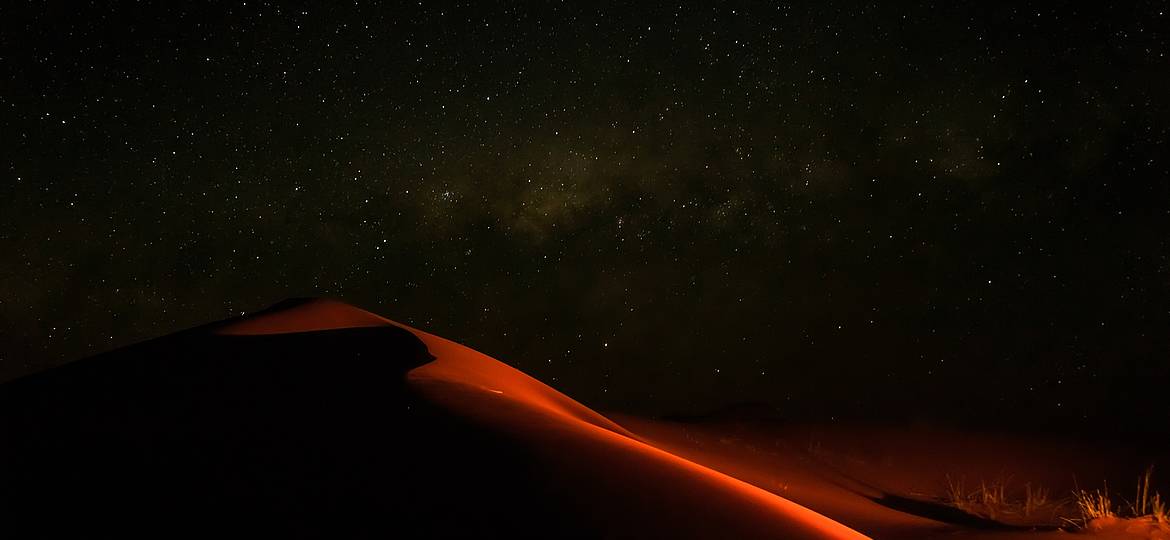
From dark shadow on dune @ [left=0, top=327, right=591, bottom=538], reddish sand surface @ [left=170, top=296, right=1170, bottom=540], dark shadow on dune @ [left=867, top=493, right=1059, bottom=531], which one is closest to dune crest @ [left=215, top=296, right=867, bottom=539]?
reddish sand surface @ [left=170, top=296, right=1170, bottom=540]

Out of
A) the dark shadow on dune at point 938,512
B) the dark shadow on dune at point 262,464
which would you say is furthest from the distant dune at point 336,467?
the dark shadow on dune at point 938,512

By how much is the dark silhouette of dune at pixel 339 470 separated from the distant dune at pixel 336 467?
0.04 ft

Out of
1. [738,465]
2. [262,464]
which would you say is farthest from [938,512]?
[262,464]

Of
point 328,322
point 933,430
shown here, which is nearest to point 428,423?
point 328,322

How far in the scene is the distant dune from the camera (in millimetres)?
3447

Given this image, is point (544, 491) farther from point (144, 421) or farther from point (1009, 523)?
point (1009, 523)

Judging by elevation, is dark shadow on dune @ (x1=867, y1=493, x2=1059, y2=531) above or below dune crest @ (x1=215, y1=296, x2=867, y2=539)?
below

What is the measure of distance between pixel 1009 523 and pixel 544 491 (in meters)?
6.72

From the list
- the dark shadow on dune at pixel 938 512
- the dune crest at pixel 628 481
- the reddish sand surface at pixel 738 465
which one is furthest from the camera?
the dark shadow on dune at pixel 938 512

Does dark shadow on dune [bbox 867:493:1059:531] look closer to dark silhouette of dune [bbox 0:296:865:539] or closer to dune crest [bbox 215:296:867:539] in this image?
dune crest [bbox 215:296:867:539]

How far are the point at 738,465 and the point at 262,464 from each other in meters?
7.36

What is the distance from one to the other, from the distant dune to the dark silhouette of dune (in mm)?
12

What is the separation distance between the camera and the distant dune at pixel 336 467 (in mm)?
3447

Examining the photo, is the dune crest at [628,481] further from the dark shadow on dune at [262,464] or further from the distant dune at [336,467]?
the dark shadow on dune at [262,464]
